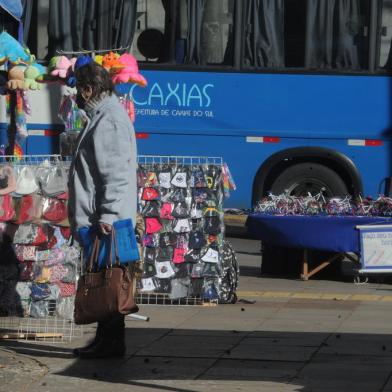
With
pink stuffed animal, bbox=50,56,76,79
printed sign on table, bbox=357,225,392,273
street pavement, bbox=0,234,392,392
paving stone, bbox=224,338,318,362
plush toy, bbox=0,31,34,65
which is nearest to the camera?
street pavement, bbox=0,234,392,392

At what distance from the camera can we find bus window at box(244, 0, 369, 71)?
16297 mm

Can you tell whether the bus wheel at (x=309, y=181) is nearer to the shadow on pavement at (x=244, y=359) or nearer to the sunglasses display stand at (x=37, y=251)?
the sunglasses display stand at (x=37, y=251)

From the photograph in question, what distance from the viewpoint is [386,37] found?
16.4 meters

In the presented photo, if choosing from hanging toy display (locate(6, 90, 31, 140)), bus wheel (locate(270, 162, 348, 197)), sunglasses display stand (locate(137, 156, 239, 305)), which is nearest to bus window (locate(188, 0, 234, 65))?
bus wheel (locate(270, 162, 348, 197))

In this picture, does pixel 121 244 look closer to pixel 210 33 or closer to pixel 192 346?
pixel 192 346

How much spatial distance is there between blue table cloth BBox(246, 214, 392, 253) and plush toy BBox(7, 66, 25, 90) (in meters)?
2.82

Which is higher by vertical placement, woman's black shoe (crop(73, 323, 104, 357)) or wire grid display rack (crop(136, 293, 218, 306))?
woman's black shoe (crop(73, 323, 104, 357))

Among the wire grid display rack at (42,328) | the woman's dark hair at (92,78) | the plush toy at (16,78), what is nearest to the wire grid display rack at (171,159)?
the plush toy at (16,78)

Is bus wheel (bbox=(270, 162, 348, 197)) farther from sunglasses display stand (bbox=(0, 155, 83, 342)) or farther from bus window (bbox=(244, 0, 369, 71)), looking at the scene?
sunglasses display stand (bbox=(0, 155, 83, 342))

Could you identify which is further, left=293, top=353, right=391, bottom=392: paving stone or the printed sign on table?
the printed sign on table

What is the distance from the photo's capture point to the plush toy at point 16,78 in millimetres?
12172

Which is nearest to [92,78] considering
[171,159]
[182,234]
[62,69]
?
[182,234]

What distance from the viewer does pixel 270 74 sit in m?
16.4

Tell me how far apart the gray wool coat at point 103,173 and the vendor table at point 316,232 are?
4.36 metres
